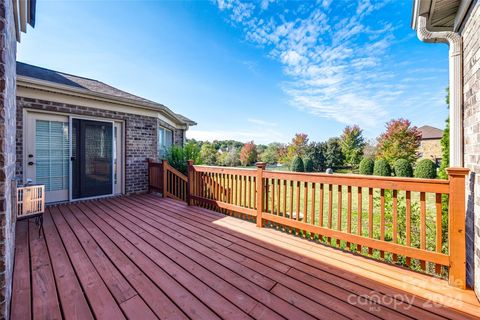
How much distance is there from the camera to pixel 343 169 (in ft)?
63.3

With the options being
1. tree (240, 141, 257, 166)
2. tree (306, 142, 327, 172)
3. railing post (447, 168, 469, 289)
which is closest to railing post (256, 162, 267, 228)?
railing post (447, 168, 469, 289)

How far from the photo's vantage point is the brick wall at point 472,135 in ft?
5.15

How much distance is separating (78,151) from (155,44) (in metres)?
4.38

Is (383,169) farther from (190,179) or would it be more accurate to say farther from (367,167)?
(190,179)

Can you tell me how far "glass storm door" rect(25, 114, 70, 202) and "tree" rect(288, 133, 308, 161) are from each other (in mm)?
17717

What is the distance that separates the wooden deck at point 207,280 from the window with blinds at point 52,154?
1.66 meters

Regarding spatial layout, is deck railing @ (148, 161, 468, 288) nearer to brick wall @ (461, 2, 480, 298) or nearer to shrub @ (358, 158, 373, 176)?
brick wall @ (461, 2, 480, 298)

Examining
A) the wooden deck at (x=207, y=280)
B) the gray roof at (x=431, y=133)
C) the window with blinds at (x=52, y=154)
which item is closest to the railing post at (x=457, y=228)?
the wooden deck at (x=207, y=280)

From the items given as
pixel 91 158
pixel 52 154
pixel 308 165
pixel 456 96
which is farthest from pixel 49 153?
pixel 308 165

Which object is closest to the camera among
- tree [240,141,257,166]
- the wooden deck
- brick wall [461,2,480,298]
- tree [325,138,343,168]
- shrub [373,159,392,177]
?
the wooden deck

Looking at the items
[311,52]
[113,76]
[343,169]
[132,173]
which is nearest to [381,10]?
[311,52]

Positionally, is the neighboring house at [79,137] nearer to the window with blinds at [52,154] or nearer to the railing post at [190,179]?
the window with blinds at [52,154]

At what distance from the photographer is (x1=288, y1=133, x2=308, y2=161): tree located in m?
19.8

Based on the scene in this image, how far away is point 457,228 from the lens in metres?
1.71
